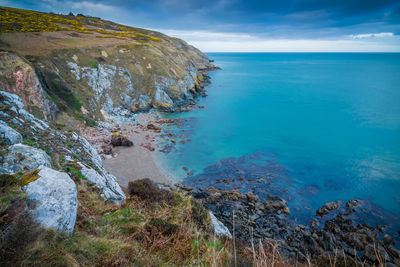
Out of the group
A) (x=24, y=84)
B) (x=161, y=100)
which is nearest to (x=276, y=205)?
(x=24, y=84)

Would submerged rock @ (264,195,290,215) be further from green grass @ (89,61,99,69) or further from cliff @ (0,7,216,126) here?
green grass @ (89,61,99,69)

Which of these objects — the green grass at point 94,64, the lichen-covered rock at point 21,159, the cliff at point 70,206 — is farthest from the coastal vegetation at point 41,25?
the lichen-covered rock at point 21,159

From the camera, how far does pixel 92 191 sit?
8.83 m

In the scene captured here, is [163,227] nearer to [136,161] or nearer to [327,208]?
[327,208]

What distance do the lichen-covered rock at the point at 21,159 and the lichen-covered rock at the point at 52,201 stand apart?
6.37 ft

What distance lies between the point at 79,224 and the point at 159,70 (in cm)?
4343

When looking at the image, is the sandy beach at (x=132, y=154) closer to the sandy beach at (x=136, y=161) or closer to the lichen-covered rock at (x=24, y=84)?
the sandy beach at (x=136, y=161)

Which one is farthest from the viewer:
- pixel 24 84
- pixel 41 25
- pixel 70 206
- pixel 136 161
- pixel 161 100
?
pixel 41 25

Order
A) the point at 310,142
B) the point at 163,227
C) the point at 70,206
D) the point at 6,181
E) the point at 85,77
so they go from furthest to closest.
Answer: the point at 85,77, the point at 310,142, the point at 163,227, the point at 70,206, the point at 6,181

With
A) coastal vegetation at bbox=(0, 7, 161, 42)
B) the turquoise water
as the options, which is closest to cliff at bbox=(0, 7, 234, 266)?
the turquoise water

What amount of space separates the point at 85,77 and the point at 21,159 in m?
31.8

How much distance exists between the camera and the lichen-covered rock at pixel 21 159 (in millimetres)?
6831

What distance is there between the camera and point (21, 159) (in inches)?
290

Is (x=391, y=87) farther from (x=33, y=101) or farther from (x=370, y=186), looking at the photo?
(x=33, y=101)
